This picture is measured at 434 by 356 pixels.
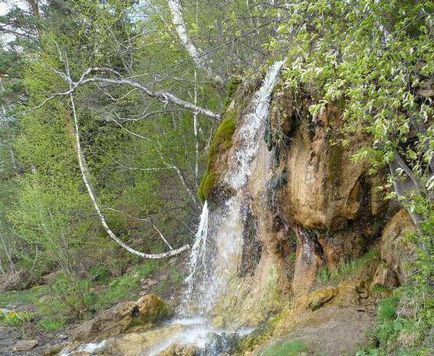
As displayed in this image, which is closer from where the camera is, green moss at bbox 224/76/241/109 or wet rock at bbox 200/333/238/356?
wet rock at bbox 200/333/238/356

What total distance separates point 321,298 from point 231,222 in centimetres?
323

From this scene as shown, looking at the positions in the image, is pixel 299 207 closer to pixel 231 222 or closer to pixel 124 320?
pixel 231 222

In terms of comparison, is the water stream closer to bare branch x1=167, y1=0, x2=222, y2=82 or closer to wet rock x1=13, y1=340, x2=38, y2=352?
bare branch x1=167, y1=0, x2=222, y2=82

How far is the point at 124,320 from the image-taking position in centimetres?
923

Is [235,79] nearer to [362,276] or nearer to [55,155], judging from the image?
[362,276]

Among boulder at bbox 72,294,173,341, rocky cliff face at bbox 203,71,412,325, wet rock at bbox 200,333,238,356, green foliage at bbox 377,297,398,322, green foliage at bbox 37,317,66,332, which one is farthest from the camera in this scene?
green foliage at bbox 37,317,66,332

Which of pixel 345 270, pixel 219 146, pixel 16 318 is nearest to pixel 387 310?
pixel 345 270

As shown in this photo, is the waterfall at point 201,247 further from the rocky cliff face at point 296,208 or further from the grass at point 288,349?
the grass at point 288,349

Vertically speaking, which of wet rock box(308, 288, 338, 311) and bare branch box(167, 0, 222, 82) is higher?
bare branch box(167, 0, 222, 82)

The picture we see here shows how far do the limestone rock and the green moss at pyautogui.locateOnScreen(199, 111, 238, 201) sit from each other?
4.01m

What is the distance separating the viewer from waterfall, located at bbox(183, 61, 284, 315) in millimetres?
8930

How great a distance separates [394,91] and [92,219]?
1209cm

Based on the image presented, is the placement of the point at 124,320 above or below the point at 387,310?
below

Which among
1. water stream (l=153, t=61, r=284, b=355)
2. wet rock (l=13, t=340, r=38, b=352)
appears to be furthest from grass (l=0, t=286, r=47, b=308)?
water stream (l=153, t=61, r=284, b=355)
